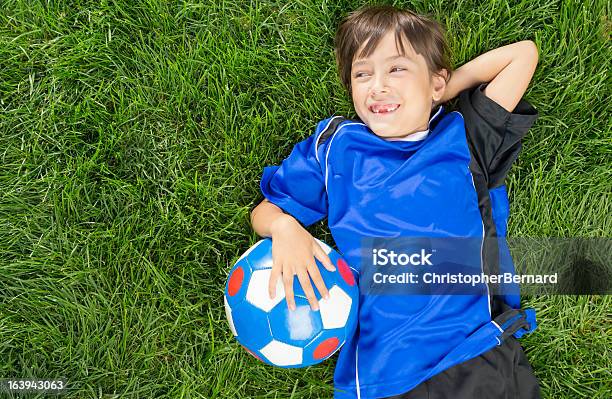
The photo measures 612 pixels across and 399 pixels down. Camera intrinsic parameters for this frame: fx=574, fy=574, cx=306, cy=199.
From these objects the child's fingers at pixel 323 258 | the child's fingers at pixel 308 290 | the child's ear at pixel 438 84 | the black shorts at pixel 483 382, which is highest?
the child's ear at pixel 438 84

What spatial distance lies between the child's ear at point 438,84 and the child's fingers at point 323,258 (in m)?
0.87

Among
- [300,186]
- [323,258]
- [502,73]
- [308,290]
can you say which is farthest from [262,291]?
[502,73]

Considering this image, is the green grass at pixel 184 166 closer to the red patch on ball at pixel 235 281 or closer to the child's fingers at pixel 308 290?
the red patch on ball at pixel 235 281

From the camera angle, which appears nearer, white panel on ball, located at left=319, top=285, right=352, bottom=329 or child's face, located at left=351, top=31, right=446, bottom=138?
white panel on ball, located at left=319, top=285, right=352, bottom=329

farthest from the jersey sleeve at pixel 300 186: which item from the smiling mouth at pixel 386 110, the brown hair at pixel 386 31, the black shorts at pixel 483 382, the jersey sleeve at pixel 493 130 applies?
the black shorts at pixel 483 382

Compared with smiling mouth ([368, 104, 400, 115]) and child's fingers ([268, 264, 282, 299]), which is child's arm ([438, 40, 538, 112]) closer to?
smiling mouth ([368, 104, 400, 115])

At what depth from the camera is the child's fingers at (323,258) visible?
221cm

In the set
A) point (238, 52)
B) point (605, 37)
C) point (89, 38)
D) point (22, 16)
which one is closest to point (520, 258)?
point (605, 37)

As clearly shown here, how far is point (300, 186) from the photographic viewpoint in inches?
100

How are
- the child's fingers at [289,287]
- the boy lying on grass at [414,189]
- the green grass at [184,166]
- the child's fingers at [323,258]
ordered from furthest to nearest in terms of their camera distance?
1. the green grass at [184,166]
2. the boy lying on grass at [414,189]
3. the child's fingers at [323,258]
4. the child's fingers at [289,287]

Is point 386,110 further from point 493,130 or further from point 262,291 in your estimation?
point 262,291

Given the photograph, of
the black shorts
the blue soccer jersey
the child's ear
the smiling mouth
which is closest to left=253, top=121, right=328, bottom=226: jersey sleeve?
the blue soccer jersey

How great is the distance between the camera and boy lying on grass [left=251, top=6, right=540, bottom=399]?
7.68 ft

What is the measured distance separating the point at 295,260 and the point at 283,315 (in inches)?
8.4
